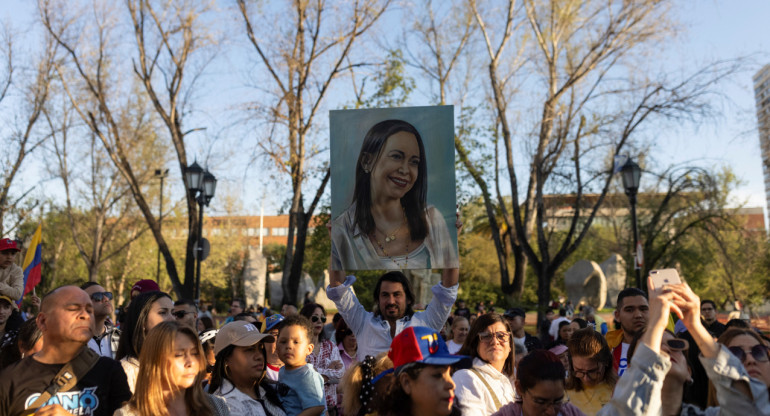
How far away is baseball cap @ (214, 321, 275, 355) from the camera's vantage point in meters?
4.60

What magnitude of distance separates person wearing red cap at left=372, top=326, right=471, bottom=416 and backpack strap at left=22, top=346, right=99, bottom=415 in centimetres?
170

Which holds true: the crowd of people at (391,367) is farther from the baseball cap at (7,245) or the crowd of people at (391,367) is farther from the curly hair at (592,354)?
the baseball cap at (7,245)

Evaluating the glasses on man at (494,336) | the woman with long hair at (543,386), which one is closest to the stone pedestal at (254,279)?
the glasses on man at (494,336)

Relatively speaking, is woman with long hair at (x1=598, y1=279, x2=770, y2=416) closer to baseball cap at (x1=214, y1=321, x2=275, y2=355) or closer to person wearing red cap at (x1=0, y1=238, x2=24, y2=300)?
baseball cap at (x1=214, y1=321, x2=275, y2=355)

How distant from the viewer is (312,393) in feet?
16.3

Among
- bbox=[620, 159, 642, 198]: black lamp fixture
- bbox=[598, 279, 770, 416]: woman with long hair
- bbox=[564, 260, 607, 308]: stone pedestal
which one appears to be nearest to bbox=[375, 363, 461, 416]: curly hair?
bbox=[598, 279, 770, 416]: woman with long hair

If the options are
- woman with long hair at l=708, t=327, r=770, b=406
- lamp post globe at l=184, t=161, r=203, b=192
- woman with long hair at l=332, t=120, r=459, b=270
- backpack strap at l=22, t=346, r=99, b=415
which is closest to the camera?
woman with long hair at l=708, t=327, r=770, b=406

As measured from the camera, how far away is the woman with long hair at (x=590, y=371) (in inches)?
186

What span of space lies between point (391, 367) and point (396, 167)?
11.0 ft

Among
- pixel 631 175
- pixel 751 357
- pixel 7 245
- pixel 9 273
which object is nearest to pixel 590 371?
pixel 751 357

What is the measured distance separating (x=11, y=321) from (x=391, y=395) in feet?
22.1

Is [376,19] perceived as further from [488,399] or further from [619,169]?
[488,399]

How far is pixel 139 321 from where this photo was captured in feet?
16.2

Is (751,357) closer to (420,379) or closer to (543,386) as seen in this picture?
(543,386)
